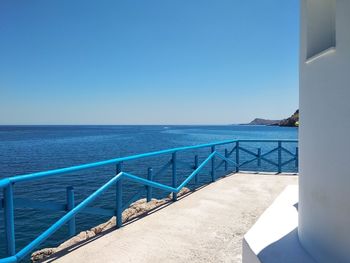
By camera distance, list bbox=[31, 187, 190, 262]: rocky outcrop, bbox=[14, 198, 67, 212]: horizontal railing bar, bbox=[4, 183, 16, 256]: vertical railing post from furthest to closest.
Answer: bbox=[31, 187, 190, 262]: rocky outcrop, bbox=[14, 198, 67, 212]: horizontal railing bar, bbox=[4, 183, 16, 256]: vertical railing post

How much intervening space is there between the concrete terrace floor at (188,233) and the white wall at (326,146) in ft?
4.53

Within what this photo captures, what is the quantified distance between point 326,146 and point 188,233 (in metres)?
2.64

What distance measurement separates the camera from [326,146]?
7.46 ft

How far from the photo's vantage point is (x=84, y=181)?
14.9 metres

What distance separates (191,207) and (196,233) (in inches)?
51.2

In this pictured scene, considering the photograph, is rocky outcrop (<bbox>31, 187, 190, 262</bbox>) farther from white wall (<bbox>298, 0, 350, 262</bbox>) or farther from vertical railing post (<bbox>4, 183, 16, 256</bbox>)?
white wall (<bbox>298, 0, 350, 262</bbox>)

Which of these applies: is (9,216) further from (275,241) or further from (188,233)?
(275,241)

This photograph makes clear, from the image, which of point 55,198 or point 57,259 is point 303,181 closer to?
point 57,259

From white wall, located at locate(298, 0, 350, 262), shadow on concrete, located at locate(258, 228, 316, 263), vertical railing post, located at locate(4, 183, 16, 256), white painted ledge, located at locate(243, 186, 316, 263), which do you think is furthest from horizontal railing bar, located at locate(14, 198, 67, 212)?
white wall, located at locate(298, 0, 350, 262)

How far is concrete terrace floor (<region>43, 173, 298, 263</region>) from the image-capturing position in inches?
141

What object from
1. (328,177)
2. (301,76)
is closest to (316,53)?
(301,76)

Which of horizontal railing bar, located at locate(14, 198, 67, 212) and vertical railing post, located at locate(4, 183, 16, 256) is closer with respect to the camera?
vertical railing post, located at locate(4, 183, 16, 256)

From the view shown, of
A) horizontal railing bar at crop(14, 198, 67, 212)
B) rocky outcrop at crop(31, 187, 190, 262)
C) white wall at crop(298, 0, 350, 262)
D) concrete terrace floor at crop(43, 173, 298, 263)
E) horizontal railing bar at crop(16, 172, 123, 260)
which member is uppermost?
white wall at crop(298, 0, 350, 262)

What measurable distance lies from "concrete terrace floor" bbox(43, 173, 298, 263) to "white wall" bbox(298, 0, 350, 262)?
4.53 ft
